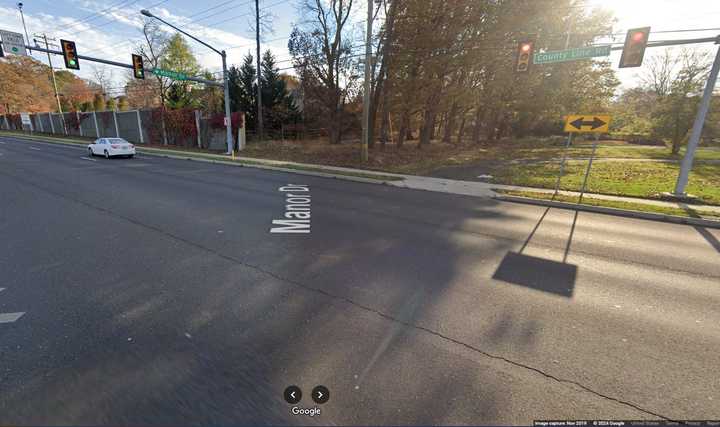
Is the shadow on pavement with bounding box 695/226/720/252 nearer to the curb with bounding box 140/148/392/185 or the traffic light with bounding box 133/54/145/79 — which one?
the curb with bounding box 140/148/392/185

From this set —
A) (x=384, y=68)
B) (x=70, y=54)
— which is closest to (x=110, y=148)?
(x=70, y=54)

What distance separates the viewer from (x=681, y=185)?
31.2 ft

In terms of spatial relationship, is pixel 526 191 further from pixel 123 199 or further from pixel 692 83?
pixel 692 83

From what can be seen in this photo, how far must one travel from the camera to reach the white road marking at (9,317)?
10.2ft

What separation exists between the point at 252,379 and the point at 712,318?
539 cm

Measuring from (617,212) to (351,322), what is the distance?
9.32m

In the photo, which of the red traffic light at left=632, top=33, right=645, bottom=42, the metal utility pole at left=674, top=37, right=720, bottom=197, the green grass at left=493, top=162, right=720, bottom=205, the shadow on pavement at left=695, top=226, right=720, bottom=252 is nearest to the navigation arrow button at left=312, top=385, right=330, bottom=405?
the shadow on pavement at left=695, top=226, right=720, bottom=252

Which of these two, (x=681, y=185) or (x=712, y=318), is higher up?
(x=681, y=185)

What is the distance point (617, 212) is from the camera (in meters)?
8.38

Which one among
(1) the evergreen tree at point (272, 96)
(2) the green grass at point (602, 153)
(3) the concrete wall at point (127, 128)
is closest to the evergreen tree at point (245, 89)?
(1) the evergreen tree at point (272, 96)

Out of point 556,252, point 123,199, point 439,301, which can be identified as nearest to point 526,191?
point 556,252

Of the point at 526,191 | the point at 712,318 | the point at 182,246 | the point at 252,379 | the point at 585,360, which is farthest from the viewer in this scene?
the point at 526,191

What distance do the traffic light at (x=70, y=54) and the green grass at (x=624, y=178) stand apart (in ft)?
75.4

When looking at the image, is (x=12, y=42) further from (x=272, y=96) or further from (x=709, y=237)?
(x=709, y=237)
